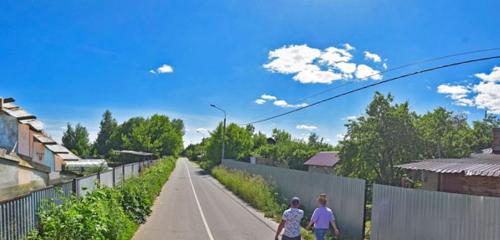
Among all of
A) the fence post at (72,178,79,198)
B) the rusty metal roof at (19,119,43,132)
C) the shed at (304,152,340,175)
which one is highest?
the rusty metal roof at (19,119,43,132)

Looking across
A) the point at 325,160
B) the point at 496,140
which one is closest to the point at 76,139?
the point at 325,160

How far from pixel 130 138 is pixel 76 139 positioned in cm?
1739

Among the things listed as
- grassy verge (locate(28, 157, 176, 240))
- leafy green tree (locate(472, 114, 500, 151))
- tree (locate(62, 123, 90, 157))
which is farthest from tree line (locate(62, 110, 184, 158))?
grassy verge (locate(28, 157, 176, 240))

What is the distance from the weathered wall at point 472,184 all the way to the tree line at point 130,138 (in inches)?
2375

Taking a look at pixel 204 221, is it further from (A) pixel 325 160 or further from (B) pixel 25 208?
(A) pixel 325 160

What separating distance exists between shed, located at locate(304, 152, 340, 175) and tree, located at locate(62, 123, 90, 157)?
5493 centimetres

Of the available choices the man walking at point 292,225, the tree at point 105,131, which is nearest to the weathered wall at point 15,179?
the man walking at point 292,225

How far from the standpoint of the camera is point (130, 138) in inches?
3312

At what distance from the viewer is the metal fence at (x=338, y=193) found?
12922 millimetres

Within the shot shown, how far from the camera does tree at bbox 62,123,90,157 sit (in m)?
92.7

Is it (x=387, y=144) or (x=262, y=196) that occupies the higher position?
(x=387, y=144)

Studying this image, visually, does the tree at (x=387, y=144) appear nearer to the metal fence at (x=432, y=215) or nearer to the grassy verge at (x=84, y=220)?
the metal fence at (x=432, y=215)

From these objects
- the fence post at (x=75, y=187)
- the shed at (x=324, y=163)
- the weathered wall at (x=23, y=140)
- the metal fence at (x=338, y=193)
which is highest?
the weathered wall at (x=23, y=140)

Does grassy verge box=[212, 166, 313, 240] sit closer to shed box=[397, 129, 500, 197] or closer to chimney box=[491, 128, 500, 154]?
shed box=[397, 129, 500, 197]
